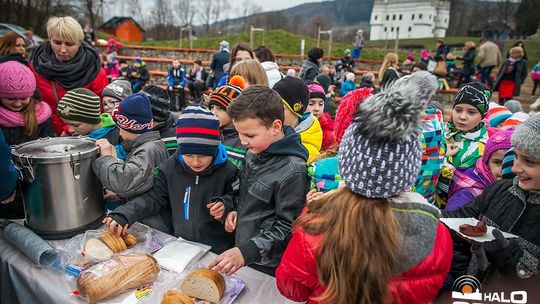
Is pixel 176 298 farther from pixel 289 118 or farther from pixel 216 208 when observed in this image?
pixel 289 118

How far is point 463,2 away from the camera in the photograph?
51.4 meters

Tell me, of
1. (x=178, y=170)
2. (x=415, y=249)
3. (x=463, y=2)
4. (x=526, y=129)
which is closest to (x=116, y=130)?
(x=178, y=170)

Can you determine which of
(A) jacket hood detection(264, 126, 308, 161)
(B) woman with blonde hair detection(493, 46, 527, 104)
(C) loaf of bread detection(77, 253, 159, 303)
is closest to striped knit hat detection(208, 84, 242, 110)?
(A) jacket hood detection(264, 126, 308, 161)

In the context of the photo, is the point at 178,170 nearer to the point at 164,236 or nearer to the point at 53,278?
the point at 164,236

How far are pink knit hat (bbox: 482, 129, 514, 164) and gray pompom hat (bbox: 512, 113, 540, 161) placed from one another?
1.88 feet

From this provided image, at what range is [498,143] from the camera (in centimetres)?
207

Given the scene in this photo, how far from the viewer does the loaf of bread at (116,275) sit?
1.43 metres

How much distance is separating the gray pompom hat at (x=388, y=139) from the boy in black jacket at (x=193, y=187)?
36.9 inches

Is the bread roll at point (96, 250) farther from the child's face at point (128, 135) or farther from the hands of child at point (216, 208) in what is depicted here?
the child's face at point (128, 135)

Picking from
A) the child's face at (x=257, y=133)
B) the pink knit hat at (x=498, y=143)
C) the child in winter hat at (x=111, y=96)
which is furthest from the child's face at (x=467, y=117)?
the child in winter hat at (x=111, y=96)

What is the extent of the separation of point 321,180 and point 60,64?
2664mm

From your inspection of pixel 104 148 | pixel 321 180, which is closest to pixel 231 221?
pixel 321 180

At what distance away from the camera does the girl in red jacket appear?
3.40 ft

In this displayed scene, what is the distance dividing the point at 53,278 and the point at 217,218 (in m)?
0.82
